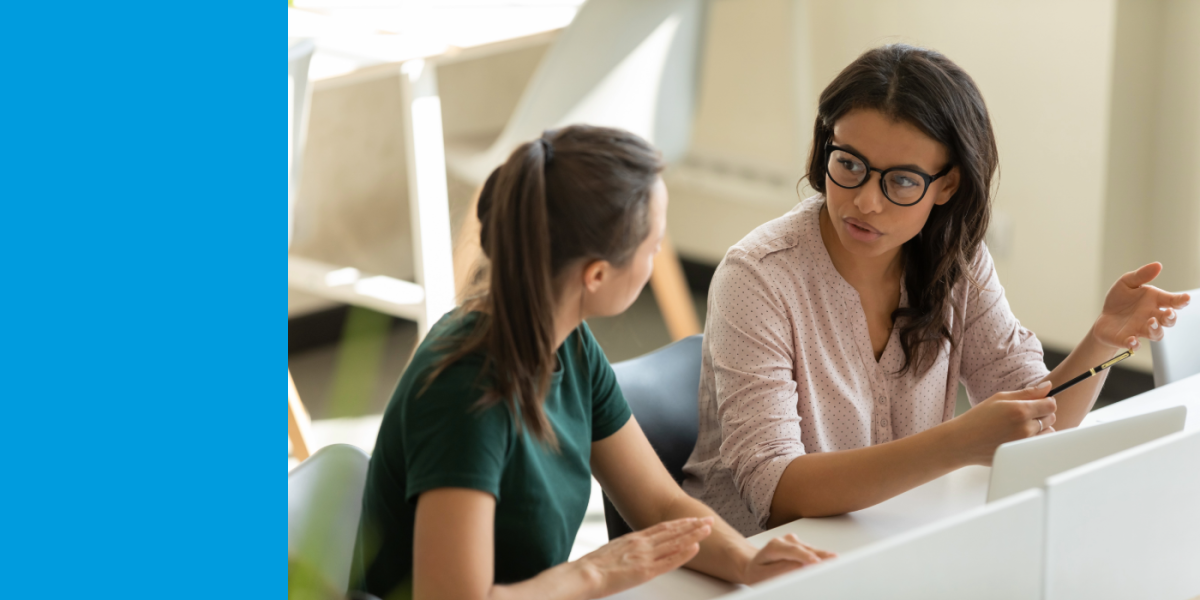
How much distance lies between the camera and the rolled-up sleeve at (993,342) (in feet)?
4.40

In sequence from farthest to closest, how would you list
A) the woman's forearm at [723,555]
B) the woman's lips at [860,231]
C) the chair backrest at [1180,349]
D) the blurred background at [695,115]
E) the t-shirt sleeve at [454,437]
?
1. the blurred background at [695,115]
2. the chair backrest at [1180,349]
3. the woman's lips at [860,231]
4. the woman's forearm at [723,555]
5. the t-shirt sleeve at [454,437]

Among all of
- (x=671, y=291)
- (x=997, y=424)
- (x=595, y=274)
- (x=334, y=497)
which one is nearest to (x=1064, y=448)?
(x=997, y=424)

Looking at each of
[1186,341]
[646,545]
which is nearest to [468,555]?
[646,545]

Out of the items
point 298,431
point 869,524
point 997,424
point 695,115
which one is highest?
point 695,115

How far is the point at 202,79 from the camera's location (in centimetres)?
46

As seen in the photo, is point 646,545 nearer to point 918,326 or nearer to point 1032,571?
point 1032,571

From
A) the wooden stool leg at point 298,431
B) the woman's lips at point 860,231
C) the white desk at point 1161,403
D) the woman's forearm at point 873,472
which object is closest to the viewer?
the woman's forearm at point 873,472

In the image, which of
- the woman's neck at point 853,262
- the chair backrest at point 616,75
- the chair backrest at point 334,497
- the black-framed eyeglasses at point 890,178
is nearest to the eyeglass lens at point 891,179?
the black-framed eyeglasses at point 890,178

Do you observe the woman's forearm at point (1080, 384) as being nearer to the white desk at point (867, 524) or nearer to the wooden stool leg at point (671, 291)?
the white desk at point (867, 524)

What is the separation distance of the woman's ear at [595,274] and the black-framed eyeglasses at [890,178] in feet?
1.25

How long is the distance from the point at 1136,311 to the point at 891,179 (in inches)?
14.1

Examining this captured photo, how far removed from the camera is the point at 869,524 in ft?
3.45

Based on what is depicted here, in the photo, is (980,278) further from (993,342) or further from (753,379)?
(753,379)

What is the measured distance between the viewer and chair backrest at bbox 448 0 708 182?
2414 millimetres
